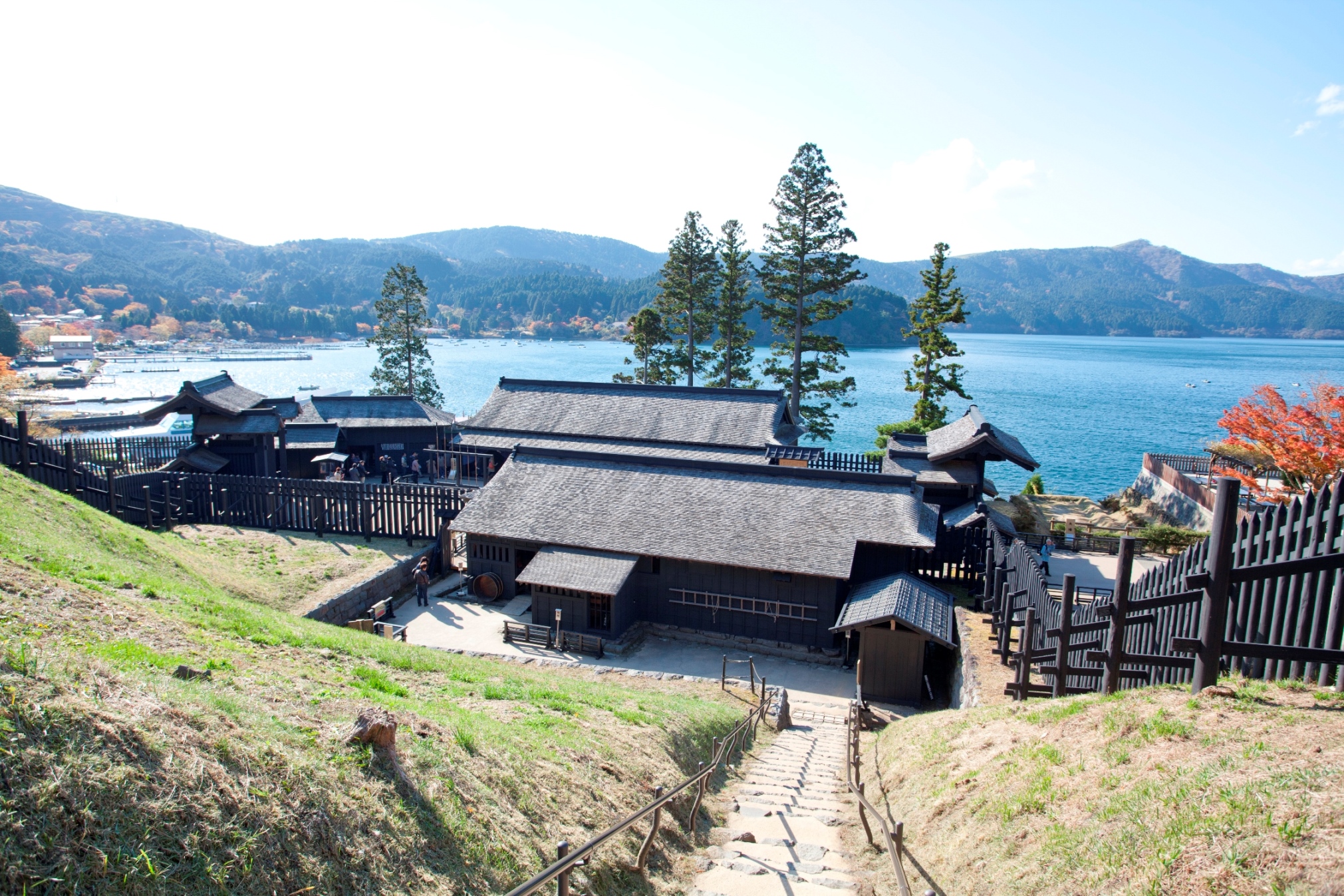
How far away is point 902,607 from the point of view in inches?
687

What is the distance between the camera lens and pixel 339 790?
18.1 feet

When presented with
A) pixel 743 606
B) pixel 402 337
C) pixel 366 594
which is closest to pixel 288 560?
pixel 366 594

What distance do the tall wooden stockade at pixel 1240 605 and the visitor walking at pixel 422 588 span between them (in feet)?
61.2

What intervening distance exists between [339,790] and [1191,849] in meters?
6.24

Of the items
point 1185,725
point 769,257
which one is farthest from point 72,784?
point 769,257

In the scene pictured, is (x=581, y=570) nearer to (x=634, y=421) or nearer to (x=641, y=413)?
(x=634, y=421)

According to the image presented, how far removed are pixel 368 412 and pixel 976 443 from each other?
3147cm

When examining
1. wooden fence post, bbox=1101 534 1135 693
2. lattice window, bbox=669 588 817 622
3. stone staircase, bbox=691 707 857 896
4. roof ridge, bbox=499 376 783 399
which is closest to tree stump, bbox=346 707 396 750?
stone staircase, bbox=691 707 857 896

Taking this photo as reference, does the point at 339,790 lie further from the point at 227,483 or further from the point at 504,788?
the point at 227,483

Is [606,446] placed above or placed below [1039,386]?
below

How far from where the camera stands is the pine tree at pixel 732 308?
47031 mm

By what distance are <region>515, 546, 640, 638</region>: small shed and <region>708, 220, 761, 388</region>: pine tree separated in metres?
27.1

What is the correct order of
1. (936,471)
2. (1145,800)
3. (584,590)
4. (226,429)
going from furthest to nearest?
(226,429), (936,471), (584,590), (1145,800)

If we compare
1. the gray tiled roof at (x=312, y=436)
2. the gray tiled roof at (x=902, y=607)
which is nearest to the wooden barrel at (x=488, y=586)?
the gray tiled roof at (x=902, y=607)
